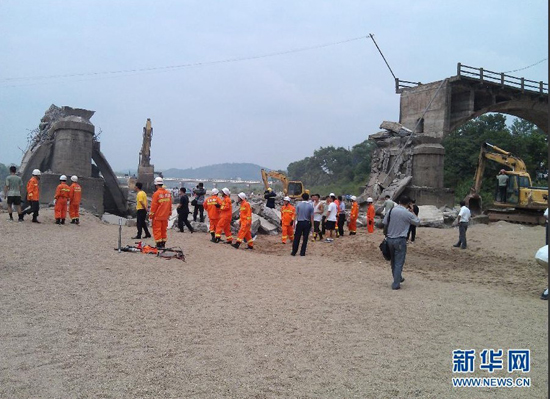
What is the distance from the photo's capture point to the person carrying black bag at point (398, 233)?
7.09m

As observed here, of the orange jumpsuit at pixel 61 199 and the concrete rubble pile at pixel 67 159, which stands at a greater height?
the concrete rubble pile at pixel 67 159

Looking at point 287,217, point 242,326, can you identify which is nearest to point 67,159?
point 287,217

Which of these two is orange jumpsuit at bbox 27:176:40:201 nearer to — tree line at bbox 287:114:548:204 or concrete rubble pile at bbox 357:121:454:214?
concrete rubble pile at bbox 357:121:454:214

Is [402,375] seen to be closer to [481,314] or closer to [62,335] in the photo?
[481,314]

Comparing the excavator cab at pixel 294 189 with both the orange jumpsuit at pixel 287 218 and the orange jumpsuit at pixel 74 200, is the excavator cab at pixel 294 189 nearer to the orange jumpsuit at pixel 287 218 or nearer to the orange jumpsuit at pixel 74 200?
the orange jumpsuit at pixel 287 218

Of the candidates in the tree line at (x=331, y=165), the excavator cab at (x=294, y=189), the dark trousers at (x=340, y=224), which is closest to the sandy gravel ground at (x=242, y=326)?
the dark trousers at (x=340, y=224)

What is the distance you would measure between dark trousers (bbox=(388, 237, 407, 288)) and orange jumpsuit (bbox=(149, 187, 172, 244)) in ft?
16.5

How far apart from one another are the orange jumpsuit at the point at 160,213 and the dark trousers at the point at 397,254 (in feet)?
16.5

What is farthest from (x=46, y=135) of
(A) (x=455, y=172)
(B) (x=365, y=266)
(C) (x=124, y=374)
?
(A) (x=455, y=172)

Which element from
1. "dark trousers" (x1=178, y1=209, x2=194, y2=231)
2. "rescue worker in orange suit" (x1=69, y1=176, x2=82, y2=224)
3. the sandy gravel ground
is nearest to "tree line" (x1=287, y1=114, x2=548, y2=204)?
"dark trousers" (x1=178, y1=209, x2=194, y2=231)

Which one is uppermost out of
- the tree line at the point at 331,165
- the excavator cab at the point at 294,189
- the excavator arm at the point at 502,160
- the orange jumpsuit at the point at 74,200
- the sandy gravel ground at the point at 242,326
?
the tree line at the point at 331,165

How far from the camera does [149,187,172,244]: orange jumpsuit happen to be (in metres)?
9.69

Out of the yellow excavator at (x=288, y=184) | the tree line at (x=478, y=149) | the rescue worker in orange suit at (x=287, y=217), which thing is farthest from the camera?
the tree line at (x=478, y=149)

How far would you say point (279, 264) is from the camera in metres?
9.41
